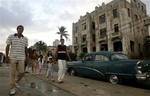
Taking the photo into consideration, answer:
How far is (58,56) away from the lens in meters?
8.03

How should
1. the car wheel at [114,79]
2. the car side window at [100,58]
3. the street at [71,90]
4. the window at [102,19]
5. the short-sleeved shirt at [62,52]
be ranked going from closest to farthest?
the street at [71,90] → the short-sleeved shirt at [62,52] → the car wheel at [114,79] → the car side window at [100,58] → the window at [102,19]

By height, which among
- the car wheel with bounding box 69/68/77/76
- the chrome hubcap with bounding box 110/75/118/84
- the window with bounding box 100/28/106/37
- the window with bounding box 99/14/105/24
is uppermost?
the window with bounding box 99/14/105/24

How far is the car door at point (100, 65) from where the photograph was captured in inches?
358

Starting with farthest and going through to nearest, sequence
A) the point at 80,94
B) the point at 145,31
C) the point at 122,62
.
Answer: the point at 145,31
the point at 122,62
the point at 80,94

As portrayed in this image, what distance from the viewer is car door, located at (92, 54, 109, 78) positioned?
358 inches

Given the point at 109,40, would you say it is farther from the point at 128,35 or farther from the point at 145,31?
the point at 145,31

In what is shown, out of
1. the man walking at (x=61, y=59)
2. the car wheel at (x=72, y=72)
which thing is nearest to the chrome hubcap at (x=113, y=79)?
the man walking at (x=61, y=59)

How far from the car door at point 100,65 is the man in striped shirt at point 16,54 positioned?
14.6 feet

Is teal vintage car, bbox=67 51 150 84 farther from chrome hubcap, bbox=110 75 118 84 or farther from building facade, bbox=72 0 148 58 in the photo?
building facade, bbox=72 0 148 58

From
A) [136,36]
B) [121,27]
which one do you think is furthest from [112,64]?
[136,36]

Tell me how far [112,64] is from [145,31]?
124 ft

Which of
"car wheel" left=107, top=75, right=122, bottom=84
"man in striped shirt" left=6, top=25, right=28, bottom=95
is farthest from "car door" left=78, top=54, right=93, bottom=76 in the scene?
"man in striped shirt" left=6, top=25, right=28, bottom=95

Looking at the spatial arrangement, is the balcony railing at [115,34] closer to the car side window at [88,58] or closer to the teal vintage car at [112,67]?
the teal vintage car at [112,67]

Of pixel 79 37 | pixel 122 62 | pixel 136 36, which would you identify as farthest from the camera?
pixel 79 37
